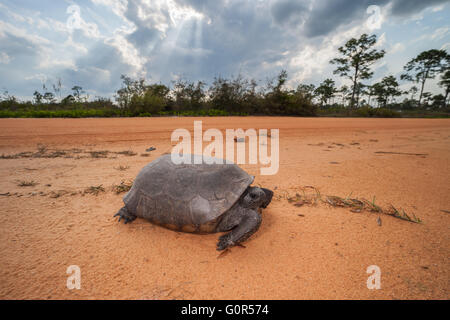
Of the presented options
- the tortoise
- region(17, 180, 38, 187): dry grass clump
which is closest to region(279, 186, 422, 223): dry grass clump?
the tortoise

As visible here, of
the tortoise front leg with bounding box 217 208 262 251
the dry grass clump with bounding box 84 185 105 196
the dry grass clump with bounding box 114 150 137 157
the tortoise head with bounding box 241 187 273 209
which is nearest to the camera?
the tortoise front leg with bounding box 217 208 262 251

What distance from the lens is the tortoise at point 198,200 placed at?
6.69 ft

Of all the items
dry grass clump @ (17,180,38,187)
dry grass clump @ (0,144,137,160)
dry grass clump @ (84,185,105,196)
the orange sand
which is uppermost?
dry grass clump @ (0,144,137,160)

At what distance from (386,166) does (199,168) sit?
4.46 meters

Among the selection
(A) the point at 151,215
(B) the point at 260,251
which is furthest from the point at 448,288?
(A) the point at 151,215

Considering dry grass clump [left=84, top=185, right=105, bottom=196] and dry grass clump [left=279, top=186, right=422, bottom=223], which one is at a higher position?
dry grass clump [left=84, top=185, right=105, bottom=196]

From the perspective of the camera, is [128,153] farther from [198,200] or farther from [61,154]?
[198,200]

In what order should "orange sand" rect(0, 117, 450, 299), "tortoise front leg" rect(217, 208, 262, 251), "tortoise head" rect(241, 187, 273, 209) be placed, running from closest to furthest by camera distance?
"orange sand" rect(0, 117, 450, 299) < "tortoise front leg" rect(217, 208, 262, 251) < "tortoise head" rect(241, 187, 273, 209)

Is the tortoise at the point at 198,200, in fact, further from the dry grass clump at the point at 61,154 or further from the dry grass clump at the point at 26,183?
the dry grass clump at the point at 61,154

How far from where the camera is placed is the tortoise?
2039 mm

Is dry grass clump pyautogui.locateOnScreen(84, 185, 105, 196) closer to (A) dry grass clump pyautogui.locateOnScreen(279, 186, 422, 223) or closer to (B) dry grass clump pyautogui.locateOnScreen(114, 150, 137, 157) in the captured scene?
(B) dry grass clump pyautogui.locateOnScreen(114, 150, 137, 157)

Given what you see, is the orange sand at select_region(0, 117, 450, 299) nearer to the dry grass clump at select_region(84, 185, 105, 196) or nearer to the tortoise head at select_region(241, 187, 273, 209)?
the dry grass clump at select_region(84, 185, 105, 196)

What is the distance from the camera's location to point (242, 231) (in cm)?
198

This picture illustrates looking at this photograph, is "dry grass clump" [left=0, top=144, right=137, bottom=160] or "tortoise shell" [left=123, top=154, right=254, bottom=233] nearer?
"tortoise shell" [left=123, top=154, right=254, bottom=233]
